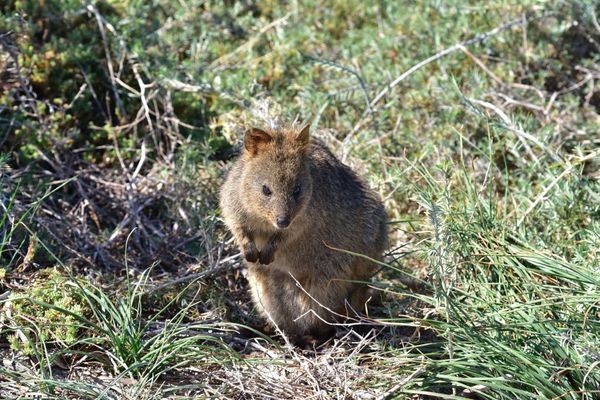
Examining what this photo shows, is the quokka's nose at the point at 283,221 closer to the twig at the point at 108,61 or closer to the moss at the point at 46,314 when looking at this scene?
the moss at the point at 46,314

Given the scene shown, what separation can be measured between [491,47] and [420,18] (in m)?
0.72

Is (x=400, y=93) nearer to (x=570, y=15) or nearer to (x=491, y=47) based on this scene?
(x=491, y=47)

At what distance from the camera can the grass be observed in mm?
4785

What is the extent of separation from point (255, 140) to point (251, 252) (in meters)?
0.73

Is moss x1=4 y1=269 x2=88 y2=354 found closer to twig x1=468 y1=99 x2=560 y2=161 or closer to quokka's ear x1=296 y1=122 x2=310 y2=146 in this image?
quokka's ear x1=296 y1=122 x2=310 y2=146

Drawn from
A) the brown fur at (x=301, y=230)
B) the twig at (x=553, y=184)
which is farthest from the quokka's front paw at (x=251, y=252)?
the twig at (x=553, y=184)

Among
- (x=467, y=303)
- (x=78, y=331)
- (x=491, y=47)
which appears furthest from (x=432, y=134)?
(x=78, y=331)

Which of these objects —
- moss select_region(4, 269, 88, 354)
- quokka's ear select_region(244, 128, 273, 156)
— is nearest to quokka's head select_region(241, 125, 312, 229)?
quokka's ear select_region(244, 128, 273, 156)

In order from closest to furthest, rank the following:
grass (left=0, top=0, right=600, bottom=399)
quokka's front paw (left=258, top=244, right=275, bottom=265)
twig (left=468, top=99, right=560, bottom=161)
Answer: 1. grass (left=0, top=0, right=600, bottom=399)
2. quokka's front paw (left=258, top=244, right=275, bottom=265)
3. twig (left=468, top=99, right=560, bottom=161)

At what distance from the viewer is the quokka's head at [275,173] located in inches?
214

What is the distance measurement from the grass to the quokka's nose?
2.22ft

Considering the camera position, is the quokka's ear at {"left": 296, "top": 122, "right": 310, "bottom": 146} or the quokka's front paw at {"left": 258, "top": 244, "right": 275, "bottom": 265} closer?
the quokka's ear at {"left": 296, "top": 122, "right": 310, "bottom": 146}

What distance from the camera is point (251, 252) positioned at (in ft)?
18.5

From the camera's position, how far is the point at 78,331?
5.13 m
